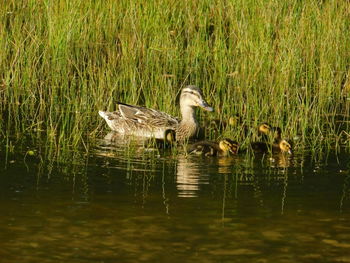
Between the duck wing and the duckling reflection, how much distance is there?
5.78 ft

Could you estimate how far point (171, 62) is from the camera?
1343cm

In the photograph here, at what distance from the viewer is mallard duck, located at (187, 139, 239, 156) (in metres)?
10.5

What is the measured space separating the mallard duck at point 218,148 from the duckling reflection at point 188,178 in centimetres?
28

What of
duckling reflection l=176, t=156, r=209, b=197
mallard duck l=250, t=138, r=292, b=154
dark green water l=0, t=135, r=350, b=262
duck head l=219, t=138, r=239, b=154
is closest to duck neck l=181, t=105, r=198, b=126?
mallard duck l=250, t=138, r=292, b=154

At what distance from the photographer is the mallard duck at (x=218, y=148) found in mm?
10484

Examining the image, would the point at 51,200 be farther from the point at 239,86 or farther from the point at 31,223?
the point at 239,86

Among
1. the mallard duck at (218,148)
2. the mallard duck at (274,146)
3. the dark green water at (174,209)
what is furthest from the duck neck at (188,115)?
the dark green water at (174,209)

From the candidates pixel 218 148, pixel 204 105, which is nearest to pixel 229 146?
pixel 218 148

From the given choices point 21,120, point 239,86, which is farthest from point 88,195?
point 239,86

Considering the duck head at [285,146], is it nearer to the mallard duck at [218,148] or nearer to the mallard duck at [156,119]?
the mallard duck at [218,148]

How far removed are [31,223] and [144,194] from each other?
1218mm

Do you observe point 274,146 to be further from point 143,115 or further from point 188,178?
point 143,115

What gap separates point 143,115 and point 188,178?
2859mm

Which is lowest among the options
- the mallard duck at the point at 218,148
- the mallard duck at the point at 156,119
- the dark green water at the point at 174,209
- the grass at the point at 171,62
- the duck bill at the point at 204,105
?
the dark green water at the point at 174,209
